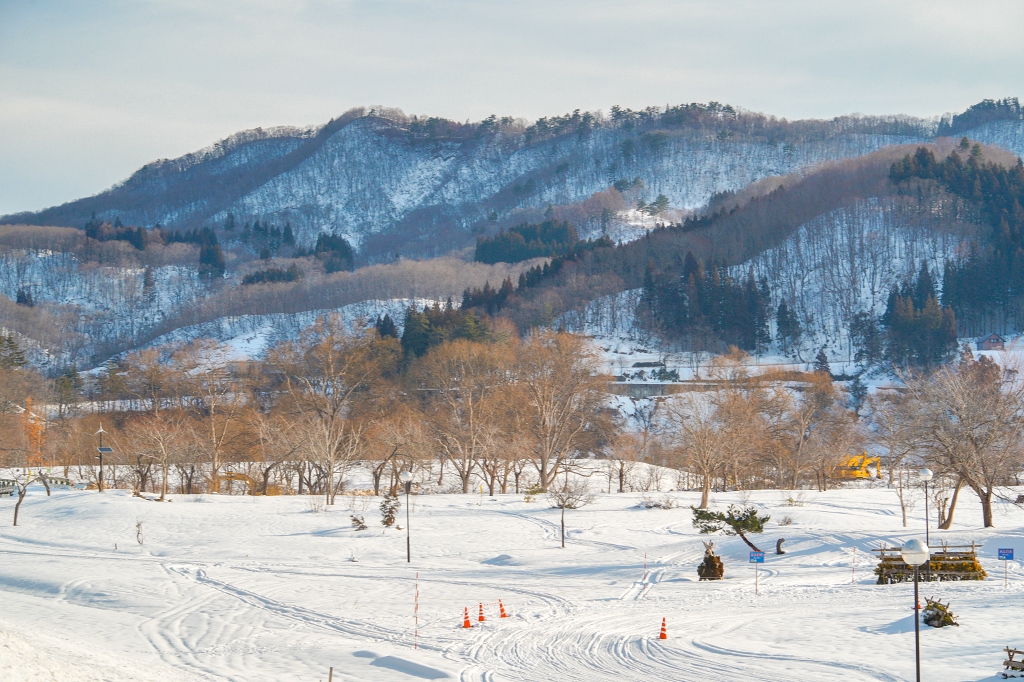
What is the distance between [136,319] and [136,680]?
185m

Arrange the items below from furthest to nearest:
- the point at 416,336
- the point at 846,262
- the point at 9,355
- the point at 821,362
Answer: the point at 846,262
the point at 821,362
the point at 416,336
the point at 9,355

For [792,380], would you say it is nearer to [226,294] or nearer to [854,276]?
[854,276]

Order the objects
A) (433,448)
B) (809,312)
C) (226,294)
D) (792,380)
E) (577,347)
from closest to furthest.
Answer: (433,448)
(577,347)
(792,380)
(809,312)
(226,294)

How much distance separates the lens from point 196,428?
6469cm

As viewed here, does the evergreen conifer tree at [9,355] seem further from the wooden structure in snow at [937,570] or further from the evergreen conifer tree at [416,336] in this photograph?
the wooden structure in snow at [937,570]

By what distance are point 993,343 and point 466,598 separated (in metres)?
84.3

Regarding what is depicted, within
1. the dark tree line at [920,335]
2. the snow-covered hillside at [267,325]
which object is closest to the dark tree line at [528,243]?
the snow-covered hillside at [267,325]

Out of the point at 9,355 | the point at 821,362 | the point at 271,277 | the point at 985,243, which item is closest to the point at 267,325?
the point at 271,277

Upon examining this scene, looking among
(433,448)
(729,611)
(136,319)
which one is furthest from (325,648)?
(136,319)

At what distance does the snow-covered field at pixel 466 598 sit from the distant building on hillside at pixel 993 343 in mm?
57823

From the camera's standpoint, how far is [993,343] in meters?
92.2

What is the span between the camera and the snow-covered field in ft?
56.1

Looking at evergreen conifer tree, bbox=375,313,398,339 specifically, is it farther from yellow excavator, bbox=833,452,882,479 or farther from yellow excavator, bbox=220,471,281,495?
yellow excavator, bbox=833,452,882,479

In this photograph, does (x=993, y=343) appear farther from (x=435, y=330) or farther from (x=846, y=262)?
(x=435, y=330)
